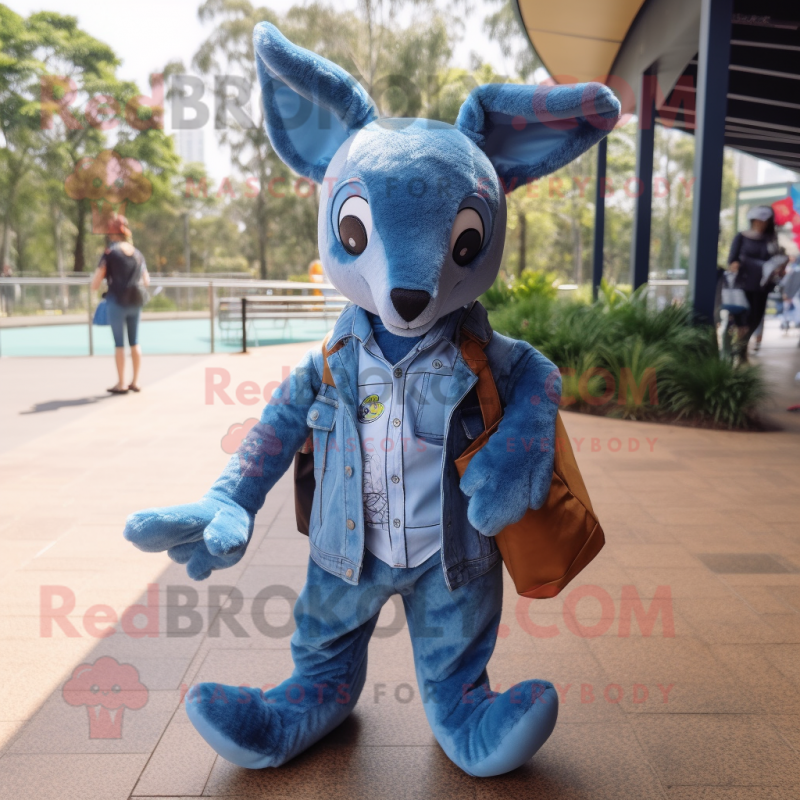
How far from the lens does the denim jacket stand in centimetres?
190

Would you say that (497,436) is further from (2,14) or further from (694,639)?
(2,14)

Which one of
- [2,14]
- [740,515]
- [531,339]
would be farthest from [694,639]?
[2,14]

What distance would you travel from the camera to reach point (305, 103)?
2.10 metres

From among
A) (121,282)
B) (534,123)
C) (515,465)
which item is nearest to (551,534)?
(515,465)

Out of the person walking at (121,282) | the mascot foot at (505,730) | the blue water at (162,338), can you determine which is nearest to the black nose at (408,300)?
the mascot foot at (505,730)

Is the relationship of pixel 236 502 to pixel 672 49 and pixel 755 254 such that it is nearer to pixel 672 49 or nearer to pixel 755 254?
pixel 755 254

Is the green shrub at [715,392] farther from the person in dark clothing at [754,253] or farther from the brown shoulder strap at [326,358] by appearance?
the brown shoulder strap at [326,358]

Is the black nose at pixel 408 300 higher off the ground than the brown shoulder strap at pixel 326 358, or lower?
higher

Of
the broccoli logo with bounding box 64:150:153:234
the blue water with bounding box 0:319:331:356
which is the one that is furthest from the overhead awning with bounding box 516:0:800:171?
the broccoli logo with bounding box 64:150:153:234

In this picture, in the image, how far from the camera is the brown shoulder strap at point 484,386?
6.28 ft

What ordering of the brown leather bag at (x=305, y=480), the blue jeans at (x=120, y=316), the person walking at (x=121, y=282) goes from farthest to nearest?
the blue jeans at (x=120, y=316), the person walking at (x=121, y=282), the brown leather bag at (x=305, y=480)

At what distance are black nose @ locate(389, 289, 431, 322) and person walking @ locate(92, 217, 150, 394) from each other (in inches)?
261

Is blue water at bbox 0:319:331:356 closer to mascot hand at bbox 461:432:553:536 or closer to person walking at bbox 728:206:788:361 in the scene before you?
person walking at bbox 728:206:788:361

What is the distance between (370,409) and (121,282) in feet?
21.8
